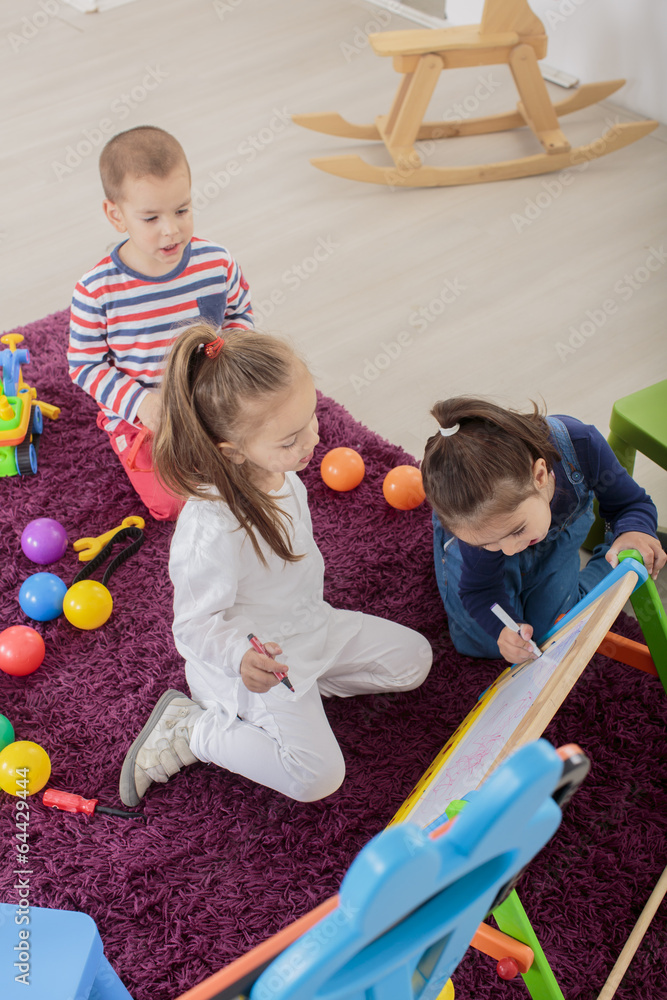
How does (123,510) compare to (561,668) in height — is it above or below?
below

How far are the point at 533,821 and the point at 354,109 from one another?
2.65 m

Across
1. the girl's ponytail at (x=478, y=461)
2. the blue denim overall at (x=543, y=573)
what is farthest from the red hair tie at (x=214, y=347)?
the blue denim overall at (x=543, y=573)

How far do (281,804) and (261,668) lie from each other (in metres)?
0.28

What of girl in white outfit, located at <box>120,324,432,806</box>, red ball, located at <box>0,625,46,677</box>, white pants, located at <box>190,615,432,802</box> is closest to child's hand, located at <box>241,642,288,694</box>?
girl in white outfit, located at <box>120,324,432,806</box>

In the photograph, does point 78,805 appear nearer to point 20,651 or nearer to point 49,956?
point 20,651

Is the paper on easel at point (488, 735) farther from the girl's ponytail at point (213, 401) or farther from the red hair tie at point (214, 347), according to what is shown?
the red hair tie at point (214, 347)

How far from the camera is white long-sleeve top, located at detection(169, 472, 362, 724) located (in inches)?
43.9

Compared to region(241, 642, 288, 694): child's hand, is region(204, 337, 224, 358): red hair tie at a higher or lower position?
higher

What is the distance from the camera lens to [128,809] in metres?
1.25

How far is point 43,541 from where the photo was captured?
5.03 feet

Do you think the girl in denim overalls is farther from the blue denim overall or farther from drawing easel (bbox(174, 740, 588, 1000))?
drawing easel (bbox(174, 740, 588, 1000))

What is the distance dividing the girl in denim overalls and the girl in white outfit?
157 mm

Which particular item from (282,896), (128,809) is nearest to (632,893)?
(282,896)

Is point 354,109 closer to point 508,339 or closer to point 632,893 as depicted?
point 508,339
